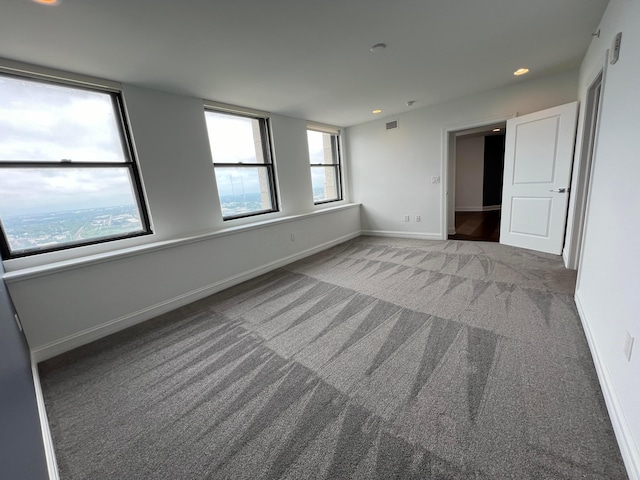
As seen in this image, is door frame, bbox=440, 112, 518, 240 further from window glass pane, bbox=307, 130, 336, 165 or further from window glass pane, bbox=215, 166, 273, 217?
window glass pane, bbox=215, 166, 273, 217

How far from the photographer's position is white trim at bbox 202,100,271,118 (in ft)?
10.9

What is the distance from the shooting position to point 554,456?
1118mm

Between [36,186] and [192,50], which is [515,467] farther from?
[36,186]

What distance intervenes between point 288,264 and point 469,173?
657 cm

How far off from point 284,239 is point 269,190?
87 cm

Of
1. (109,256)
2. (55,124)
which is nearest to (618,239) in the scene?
(109,256)

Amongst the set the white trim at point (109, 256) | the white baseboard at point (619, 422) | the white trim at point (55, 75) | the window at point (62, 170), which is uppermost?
the white trim at point (55, 75)

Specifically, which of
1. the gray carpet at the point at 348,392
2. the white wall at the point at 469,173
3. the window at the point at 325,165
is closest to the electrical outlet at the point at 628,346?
the gray carpet at the point at 348,392

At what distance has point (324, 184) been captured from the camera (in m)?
5.44

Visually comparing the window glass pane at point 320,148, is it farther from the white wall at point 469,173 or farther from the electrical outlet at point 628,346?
the electrical outlet at point 628,346

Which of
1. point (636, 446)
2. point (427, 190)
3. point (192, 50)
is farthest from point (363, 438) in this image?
point (427, 190)

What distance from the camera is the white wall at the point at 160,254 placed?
2.16 meters

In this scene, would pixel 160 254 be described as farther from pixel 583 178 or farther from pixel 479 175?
pixel 479 175

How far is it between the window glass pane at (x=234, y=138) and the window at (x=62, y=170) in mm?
1037
